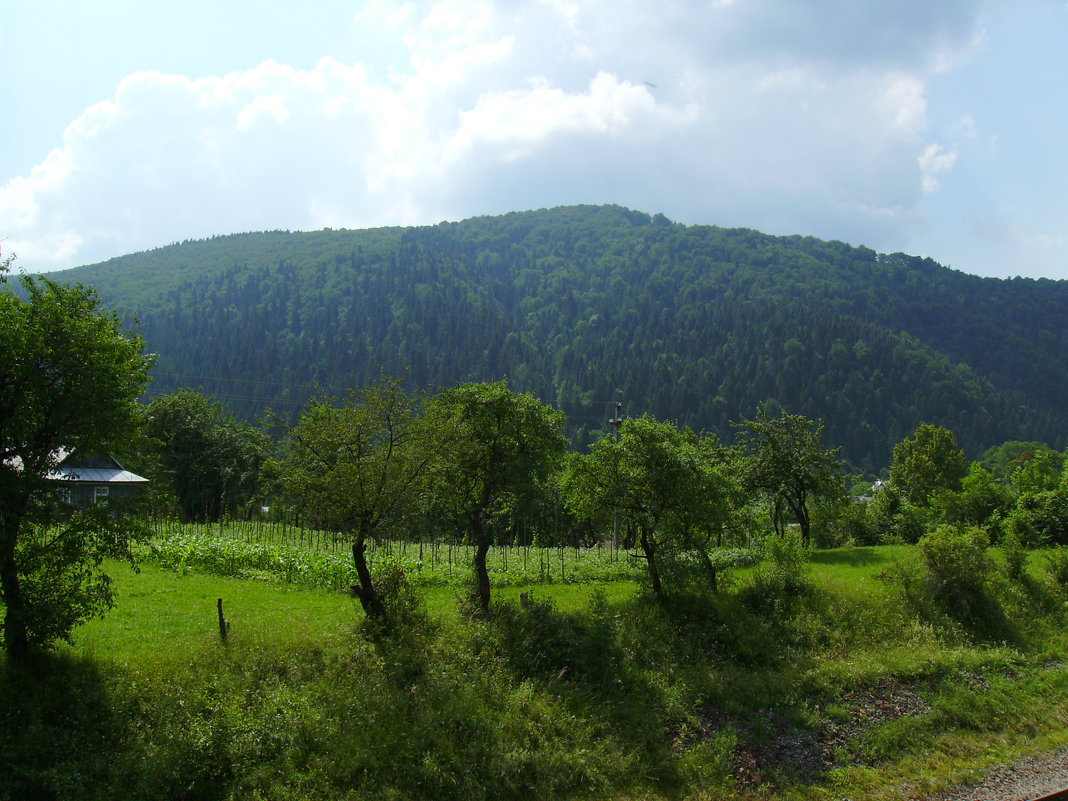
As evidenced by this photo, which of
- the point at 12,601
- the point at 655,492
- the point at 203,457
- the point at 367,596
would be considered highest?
the point at 203,457

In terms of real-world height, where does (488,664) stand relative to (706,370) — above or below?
below

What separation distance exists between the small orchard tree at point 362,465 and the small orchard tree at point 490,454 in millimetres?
1933

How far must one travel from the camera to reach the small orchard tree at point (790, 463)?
38.6 metres

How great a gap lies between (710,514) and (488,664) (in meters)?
10.3

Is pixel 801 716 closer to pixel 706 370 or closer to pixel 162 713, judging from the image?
pixel 162 713

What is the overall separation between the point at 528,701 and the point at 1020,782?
13.6 meters

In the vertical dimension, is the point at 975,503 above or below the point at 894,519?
above

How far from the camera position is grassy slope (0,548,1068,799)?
13680 millimetres

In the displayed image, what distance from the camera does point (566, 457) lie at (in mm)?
24312

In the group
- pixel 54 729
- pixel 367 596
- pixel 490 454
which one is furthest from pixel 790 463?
pixel 54 729

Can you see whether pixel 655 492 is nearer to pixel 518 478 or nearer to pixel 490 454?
pixel 518 478

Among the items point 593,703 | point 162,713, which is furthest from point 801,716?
point 162,713

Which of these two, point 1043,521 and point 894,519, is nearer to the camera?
point 1043,521

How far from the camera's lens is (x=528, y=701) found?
57.9ft
